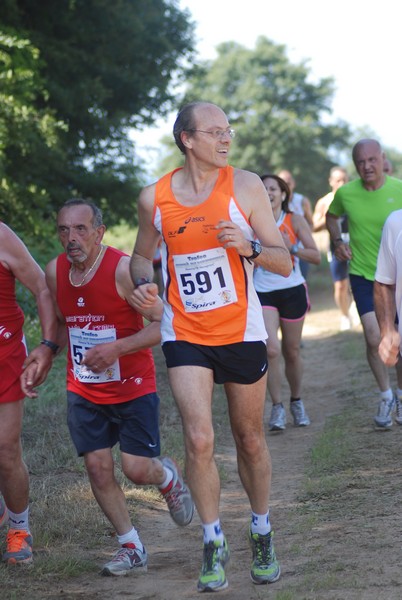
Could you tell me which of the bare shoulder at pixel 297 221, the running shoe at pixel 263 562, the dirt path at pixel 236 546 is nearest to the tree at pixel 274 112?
the bare shoulder at pixel 297 221

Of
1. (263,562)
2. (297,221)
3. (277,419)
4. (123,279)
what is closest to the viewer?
(263,562)

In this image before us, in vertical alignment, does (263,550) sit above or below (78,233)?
below

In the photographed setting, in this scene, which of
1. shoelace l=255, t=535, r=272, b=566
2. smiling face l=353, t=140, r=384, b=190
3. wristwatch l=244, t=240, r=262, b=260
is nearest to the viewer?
wristwatch l=244, t=240, r=262, b=260

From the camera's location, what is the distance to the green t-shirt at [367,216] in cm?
928

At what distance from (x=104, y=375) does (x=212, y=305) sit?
797mm

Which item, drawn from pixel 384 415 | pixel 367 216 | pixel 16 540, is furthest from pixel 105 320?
pixel 384 415

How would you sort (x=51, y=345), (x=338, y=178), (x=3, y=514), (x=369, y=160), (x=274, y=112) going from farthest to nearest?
→ (x=274, y=112) < (x=338, y=178) < (x=369, y=160) < (x=3, y=514) < (x=51, y=345)

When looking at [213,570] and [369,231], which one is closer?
[213,570]

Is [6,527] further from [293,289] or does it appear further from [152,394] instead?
[293,289]

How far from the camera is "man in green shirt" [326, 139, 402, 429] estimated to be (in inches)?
364

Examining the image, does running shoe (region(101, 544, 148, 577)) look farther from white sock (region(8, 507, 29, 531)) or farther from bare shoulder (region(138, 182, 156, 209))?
bare shoulder (region(138, 182, 156, 209))

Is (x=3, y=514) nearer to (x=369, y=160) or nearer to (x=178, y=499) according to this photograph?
(x=178, y=499)

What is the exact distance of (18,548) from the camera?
19.2 ft

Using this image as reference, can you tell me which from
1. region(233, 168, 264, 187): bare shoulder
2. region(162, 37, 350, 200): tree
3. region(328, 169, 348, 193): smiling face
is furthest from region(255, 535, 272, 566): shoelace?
region(162, 37, 350, 200): tree
